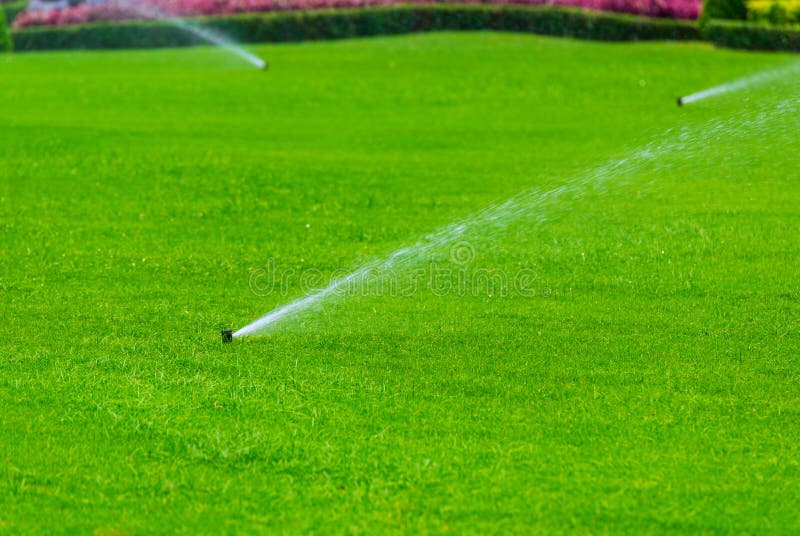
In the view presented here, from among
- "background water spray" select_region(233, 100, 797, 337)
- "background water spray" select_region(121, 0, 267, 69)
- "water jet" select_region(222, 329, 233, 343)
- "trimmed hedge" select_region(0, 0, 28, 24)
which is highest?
"water jet" select_region(222, 329, 233, 343)

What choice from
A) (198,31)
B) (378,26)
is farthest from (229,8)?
(378,26)

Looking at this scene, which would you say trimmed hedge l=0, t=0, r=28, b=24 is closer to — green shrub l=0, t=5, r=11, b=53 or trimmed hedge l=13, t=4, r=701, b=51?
trimmed hedge l=13, t=4, r=701, b=51

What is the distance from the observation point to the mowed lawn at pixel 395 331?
5363 mm

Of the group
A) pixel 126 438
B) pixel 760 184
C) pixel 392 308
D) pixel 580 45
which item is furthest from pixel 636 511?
pixel 580 45

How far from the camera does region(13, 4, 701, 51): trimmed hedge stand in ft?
77.0

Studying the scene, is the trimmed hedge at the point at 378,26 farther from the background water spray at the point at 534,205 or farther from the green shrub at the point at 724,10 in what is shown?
the background water spray at the point at 534,205

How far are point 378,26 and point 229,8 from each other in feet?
11.6

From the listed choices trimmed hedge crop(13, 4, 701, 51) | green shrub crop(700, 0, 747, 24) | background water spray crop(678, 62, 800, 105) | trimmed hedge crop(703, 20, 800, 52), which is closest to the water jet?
background water spray crop(678, 62, 800, 105)

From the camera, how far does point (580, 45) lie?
22.6 meters

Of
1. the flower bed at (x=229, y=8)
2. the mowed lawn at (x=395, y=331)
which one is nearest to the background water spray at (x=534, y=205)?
the mowed lawn at (x=395, y=331)

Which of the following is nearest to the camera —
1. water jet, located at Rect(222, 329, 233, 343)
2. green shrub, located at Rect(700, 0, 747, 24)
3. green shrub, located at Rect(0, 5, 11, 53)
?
water jet, located at Rect(222, 329, 233, 343)

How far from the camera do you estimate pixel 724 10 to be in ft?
73.8

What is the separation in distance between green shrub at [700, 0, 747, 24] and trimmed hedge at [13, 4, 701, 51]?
2.53 feet

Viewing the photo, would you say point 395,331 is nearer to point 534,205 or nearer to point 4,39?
point 534,205
